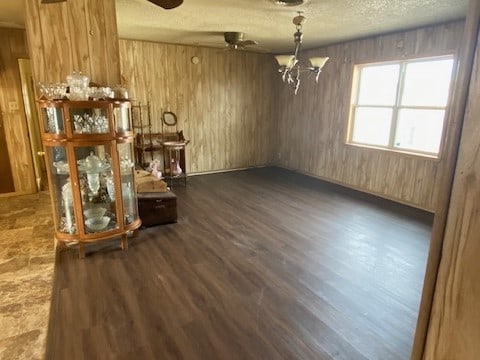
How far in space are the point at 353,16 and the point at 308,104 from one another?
99.4 inches

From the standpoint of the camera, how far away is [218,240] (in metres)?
3.26

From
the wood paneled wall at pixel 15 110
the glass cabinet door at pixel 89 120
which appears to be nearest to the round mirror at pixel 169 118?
the wood paneled wall at pixel 15 110

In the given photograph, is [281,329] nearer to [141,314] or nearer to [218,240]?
[141,314]

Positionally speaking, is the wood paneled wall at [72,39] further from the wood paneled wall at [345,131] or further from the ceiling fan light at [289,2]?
the wood paneled wall at [345,131]

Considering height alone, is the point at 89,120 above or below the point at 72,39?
below

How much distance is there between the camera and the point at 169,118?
5.70m

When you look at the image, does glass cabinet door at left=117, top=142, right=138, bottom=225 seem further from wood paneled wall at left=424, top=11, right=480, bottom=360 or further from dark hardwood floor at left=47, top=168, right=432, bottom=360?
wood paneled wall at left=424, top=11, right=480, bottom=360

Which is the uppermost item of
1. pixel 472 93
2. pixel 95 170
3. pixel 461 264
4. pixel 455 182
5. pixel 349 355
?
pixel 472 93

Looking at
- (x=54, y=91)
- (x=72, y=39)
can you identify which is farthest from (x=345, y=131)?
(x=54, y=91)

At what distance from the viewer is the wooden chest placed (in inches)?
139

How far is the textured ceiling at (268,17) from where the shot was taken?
3.09 meters

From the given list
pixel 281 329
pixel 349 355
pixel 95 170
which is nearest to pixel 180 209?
pixel 95 170

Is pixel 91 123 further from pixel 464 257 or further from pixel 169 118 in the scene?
pixel 169 118

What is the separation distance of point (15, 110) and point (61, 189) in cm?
242
